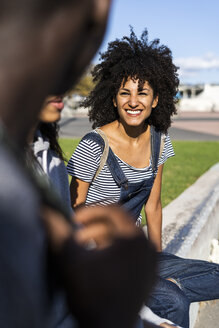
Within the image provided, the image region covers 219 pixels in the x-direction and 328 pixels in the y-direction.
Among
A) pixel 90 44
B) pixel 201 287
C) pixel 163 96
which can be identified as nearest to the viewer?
pixel 90 44

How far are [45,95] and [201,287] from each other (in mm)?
2120

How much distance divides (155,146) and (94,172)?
57 centimetres

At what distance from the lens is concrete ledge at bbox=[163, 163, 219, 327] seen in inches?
132

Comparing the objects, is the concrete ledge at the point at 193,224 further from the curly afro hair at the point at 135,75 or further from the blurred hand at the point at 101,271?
the blurred hand at the point at 101,271

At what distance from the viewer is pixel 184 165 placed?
9.27 meters

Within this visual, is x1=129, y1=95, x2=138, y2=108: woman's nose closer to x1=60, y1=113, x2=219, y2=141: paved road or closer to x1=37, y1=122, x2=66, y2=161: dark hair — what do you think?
x1=37, y1=122, x2=66, y2=161: dark hair

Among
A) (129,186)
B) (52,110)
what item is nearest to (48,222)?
(52,110)

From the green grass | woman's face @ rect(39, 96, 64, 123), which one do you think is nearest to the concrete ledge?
the green grass

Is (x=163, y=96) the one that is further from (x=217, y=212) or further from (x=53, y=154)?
(x=217, y=212)

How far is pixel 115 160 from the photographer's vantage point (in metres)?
2.62

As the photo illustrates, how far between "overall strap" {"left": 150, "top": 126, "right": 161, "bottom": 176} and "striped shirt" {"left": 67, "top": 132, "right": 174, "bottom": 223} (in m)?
0.06

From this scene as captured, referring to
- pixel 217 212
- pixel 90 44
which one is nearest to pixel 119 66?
pixel 90 44

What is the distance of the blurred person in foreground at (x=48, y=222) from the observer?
0.53m

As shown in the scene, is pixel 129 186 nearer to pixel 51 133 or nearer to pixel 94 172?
pixel 94 172
